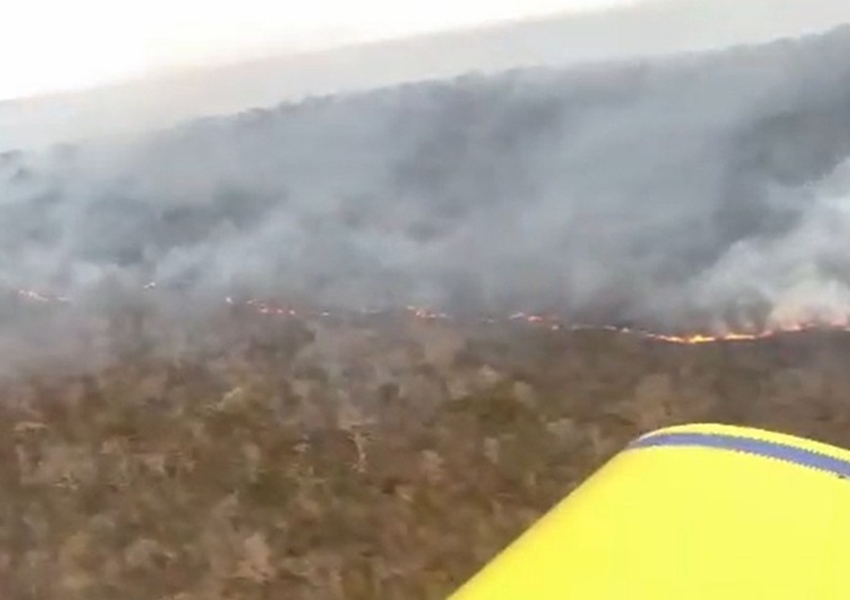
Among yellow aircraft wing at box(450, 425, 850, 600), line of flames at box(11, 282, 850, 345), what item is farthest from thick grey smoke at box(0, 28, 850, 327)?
yellow aircraft wing at box(450, 425, 850, 600)

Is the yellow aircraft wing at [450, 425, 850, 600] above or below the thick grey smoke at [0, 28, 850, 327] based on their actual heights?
below

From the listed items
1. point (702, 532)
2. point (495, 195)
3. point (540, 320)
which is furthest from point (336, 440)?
point (702, 532)

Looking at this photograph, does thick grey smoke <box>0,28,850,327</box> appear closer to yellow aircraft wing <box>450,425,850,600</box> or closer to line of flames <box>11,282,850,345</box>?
line of flames <box>11,282,850,345</box>

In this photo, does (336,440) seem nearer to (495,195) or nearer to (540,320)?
(540,320)

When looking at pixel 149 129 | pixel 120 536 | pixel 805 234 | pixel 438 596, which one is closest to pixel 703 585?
pixel 438 596

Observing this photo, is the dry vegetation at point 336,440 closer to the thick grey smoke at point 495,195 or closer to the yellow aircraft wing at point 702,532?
the thick grey smoke at point 495,195

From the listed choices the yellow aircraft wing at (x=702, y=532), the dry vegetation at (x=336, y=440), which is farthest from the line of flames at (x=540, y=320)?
the yellow aircraft wing at (x=702, y=532)
